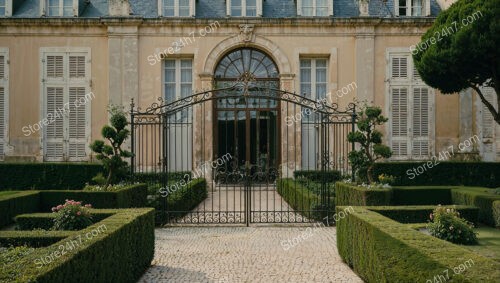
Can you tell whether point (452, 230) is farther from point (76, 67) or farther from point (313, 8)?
point (76, 67)

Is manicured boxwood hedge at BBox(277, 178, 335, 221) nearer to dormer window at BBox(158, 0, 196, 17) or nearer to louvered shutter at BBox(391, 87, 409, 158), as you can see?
louvered shutter at BBox(391, 87, 409, 158)

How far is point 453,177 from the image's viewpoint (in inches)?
688

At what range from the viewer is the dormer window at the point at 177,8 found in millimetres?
19391

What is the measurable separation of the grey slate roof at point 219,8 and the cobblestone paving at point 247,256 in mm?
10874

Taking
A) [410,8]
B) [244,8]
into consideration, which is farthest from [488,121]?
[244,8]

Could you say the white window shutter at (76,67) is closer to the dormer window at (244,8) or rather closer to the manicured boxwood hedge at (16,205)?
the dormer window at (244,8)

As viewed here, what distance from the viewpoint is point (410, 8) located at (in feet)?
65.0

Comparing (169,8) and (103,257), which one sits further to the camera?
(169,8)

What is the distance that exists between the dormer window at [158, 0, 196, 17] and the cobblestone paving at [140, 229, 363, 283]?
34.4 ft

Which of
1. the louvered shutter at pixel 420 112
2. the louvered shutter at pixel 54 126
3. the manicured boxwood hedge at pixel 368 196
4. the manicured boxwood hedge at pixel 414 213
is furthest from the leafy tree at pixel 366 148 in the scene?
the louvered shutter at pixel 54 126

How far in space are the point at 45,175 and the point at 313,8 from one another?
11.2 metres

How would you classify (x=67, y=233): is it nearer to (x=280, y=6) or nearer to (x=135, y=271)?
(x=135, y=271)

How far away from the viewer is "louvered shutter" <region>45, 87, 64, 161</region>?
1919 cm

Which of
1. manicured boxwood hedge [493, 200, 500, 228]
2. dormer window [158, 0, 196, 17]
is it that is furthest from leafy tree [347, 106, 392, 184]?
dormer window [158, 0, 196, 17]
